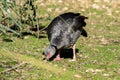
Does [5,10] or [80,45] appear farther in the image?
[80,45]

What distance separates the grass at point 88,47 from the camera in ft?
29.4

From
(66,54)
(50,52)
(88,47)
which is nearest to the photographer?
(50,52)

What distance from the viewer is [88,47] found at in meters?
12.0

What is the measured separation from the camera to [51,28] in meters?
10.0

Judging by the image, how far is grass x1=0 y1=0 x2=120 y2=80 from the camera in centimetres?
897

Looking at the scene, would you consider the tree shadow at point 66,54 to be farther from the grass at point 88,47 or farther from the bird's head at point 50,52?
the bird's head at point 50,52

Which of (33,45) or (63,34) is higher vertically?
(63,34)

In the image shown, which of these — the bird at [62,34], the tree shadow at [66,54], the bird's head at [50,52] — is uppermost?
the bird at [62,34]

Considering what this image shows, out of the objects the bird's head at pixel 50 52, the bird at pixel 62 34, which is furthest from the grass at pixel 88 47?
the bird at pixel 62 34

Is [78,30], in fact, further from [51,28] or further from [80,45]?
[80,45]

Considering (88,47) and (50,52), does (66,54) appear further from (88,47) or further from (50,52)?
(50,52)

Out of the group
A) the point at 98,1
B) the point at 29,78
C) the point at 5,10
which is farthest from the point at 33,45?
the point at 5,10

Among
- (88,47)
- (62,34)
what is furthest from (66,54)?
(62,34)

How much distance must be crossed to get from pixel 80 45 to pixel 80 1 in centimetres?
624
